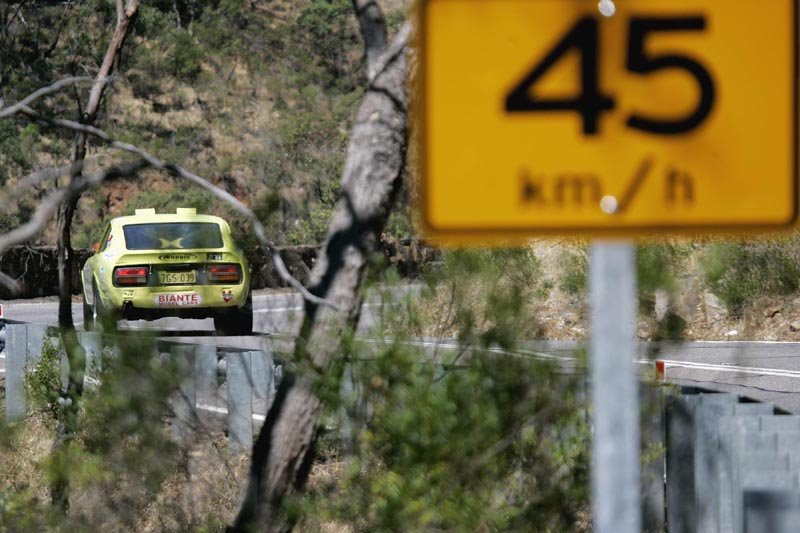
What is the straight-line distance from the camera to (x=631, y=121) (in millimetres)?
2312

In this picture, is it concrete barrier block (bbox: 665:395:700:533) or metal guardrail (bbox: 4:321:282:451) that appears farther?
metal guardrail (bbox: 4:321:282:451)

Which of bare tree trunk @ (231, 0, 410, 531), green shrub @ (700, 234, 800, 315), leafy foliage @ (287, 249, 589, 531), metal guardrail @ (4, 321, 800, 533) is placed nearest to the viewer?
leafy foliage @ (287, 249, 589, 531)

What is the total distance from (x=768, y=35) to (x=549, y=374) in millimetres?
3135

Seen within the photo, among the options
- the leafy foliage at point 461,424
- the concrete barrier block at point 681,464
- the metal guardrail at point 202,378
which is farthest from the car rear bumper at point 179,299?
the leafy foliage at point 461,424

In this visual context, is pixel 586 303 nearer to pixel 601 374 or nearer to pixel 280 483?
pixel 280 483

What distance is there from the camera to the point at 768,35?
2338 mm

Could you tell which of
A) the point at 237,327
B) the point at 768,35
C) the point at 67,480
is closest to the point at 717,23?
the point at 768,35

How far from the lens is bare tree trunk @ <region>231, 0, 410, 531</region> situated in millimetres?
6125

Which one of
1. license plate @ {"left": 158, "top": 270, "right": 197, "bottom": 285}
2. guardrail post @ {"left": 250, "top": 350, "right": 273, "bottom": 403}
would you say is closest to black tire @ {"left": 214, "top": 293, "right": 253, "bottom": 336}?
license plate @ {"left": 158, "top": 270, "right": 197, "bottom": 285}

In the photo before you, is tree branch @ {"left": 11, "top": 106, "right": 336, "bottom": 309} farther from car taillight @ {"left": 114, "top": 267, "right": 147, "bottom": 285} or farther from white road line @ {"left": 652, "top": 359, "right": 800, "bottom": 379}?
car taillight @ {"left": 114, "top": 267, "right": 147, "bottom": 285}

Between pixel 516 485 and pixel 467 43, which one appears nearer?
pixel 467 43

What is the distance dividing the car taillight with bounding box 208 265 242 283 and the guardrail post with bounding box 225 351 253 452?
25.1ft

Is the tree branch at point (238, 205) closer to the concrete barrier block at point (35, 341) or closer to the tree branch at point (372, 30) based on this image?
the tree branch at point (372, 30)

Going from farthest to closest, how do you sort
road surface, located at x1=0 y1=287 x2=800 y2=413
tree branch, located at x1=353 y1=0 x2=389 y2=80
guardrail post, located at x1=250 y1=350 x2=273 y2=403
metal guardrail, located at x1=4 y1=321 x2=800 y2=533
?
guardrail post, located at x1=250 y1=350 x2=273 y2=403 < tree branch, located at x1=353 y1=0 x2=389 y2=80 < road surface, located at x1=0 y1=287 x2=800 y2=413 < metal guardrail, located at x1=4 y1=321 x2=800 y2=533
